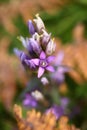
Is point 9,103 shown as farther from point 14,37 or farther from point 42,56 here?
point 42,56

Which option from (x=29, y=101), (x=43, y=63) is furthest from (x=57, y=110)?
(x=43, y=63)

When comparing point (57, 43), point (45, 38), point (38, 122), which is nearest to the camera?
point (45, 38)

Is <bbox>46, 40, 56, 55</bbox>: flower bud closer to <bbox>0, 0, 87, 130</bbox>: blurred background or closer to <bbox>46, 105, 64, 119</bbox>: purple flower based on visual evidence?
<bbox>46, 105, 64, 119</bbox>: purple flower

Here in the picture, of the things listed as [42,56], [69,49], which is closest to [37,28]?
[42,56]

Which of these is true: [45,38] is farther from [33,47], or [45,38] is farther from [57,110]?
[57,110]

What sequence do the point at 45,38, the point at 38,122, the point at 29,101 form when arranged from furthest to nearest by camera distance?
1. the point at 29,101
2. the point at 38,122
3. the point at 45,38

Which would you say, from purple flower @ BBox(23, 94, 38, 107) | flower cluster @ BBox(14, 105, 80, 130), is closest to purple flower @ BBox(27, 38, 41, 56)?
flower cluster @ BBox(14, 105, 80, 130)
